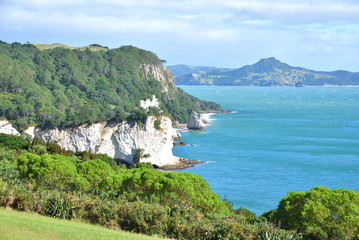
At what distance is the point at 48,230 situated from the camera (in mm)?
13711

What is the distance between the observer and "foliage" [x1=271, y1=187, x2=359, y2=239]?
17500 millimetres

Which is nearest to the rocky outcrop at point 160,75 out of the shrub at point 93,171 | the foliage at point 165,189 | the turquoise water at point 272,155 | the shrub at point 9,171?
the turquoise water at point 272,155

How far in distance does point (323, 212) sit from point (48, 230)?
429 inches

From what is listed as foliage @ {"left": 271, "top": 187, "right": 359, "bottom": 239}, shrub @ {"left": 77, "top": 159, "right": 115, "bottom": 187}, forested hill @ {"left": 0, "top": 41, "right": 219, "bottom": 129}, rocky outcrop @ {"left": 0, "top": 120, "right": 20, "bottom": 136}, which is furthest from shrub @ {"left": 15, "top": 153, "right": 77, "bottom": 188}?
forested hill @ {"left": 0, "top": 41, "right": 219, "bottom": 129}

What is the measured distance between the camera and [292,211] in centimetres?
1933

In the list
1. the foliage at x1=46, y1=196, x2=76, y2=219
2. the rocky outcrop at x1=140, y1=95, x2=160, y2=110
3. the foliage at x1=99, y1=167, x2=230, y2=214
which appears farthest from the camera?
the rocky outcrop at x1=140, y1=95, x2=160, y2=110

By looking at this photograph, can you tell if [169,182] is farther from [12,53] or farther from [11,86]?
[12,53]

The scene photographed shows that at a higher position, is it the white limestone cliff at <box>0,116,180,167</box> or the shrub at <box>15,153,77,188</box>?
the shrub at <box>15,153,77,188</box>

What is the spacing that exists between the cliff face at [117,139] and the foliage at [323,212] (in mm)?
44946

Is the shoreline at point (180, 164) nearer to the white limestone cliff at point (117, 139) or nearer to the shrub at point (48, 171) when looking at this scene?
the white limestone cliff at point (117, 139)

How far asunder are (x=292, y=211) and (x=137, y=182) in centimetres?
715

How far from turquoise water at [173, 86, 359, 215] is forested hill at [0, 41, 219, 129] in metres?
12.8

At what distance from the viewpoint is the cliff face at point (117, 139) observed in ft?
207

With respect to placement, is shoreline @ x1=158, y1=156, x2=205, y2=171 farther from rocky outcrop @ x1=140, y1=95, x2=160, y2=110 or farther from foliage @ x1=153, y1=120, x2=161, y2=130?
rocky outcrop @ x1=140, y1=95, x2=160, y2=110
